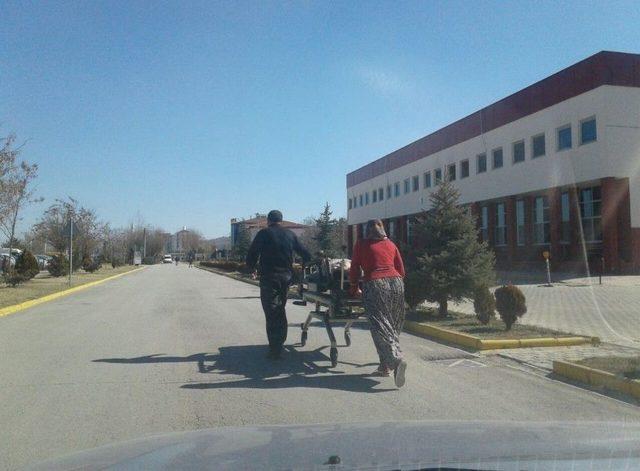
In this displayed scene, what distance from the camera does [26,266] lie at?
2647cm

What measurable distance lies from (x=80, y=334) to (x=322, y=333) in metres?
4.69

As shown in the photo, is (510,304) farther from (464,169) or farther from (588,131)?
(464,169)

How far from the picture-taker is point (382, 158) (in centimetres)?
5912

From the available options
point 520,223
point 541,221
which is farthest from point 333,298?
point 520,223

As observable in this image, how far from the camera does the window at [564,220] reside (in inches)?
1252

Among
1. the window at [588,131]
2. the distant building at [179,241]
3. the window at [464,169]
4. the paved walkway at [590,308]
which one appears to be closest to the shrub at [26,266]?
the paved walkway at [590,308]

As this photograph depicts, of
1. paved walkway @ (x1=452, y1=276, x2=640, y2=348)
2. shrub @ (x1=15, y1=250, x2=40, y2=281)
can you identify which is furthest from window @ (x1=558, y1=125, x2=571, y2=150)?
shrub @ (x1=15, y1=250, x2=40, y2=281)

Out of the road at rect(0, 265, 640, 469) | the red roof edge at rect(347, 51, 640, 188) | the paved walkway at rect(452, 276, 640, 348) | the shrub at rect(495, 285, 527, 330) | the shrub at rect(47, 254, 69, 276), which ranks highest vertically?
the red roof edge at rect(347, 51, 640, 188)

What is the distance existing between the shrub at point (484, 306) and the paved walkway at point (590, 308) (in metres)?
1.34

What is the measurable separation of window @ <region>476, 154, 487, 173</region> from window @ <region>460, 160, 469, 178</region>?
4.90 ft

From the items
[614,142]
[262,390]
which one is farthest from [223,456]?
[614,142]

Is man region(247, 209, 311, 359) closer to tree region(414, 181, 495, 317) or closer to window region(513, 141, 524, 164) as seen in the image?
→ tree region(414, 181, 495, 317)

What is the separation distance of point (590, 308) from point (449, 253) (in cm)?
576

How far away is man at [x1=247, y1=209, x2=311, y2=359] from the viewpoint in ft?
27.5
